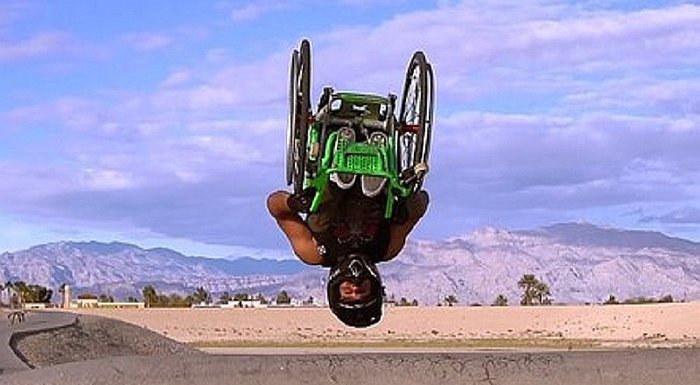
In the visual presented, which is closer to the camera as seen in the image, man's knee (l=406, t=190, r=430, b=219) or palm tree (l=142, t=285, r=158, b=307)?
man's knee (l=406, t=190, r=430, b=219)

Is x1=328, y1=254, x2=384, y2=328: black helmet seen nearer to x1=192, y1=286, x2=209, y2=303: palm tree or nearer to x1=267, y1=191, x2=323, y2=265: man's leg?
x1=267, y1=191, x2=323, y2=265: man's leg

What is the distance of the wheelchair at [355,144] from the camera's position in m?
12.8

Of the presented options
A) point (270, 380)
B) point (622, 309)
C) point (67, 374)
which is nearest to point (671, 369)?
point (270, 380)

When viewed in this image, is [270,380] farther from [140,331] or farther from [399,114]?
[140,331]

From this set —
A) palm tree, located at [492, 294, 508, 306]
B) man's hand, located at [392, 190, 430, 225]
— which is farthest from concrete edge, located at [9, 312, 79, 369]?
palm tree, located at [492, 294, 508, 306]

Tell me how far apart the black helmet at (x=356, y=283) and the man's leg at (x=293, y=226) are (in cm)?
30

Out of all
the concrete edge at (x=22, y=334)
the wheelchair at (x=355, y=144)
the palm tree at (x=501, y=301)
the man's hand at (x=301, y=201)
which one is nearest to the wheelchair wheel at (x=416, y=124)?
the wheelchair at (x=355, y=144)

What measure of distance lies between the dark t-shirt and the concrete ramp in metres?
2.10

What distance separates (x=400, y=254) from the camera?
14.1m

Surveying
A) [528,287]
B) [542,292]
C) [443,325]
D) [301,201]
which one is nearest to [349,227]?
[301,201]

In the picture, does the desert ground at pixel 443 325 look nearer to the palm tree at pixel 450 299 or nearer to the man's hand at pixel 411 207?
the palm tree at pixel 450 299

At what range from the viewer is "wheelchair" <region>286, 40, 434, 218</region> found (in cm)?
1282

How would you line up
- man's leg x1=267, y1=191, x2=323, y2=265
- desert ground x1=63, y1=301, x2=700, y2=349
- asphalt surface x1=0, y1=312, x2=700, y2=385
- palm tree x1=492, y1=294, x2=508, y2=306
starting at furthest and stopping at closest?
1. palm tree x1=492, y1=294, x2=508, y2=306
2. desert ground x1=63, y1=301, x2=700, y2=349
3. asphalt surface x1=0, y1=312, x2=700, y2=385
4. man's leg x1=267, y1=191, x2=323, y2=265

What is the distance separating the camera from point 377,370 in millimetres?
15305
